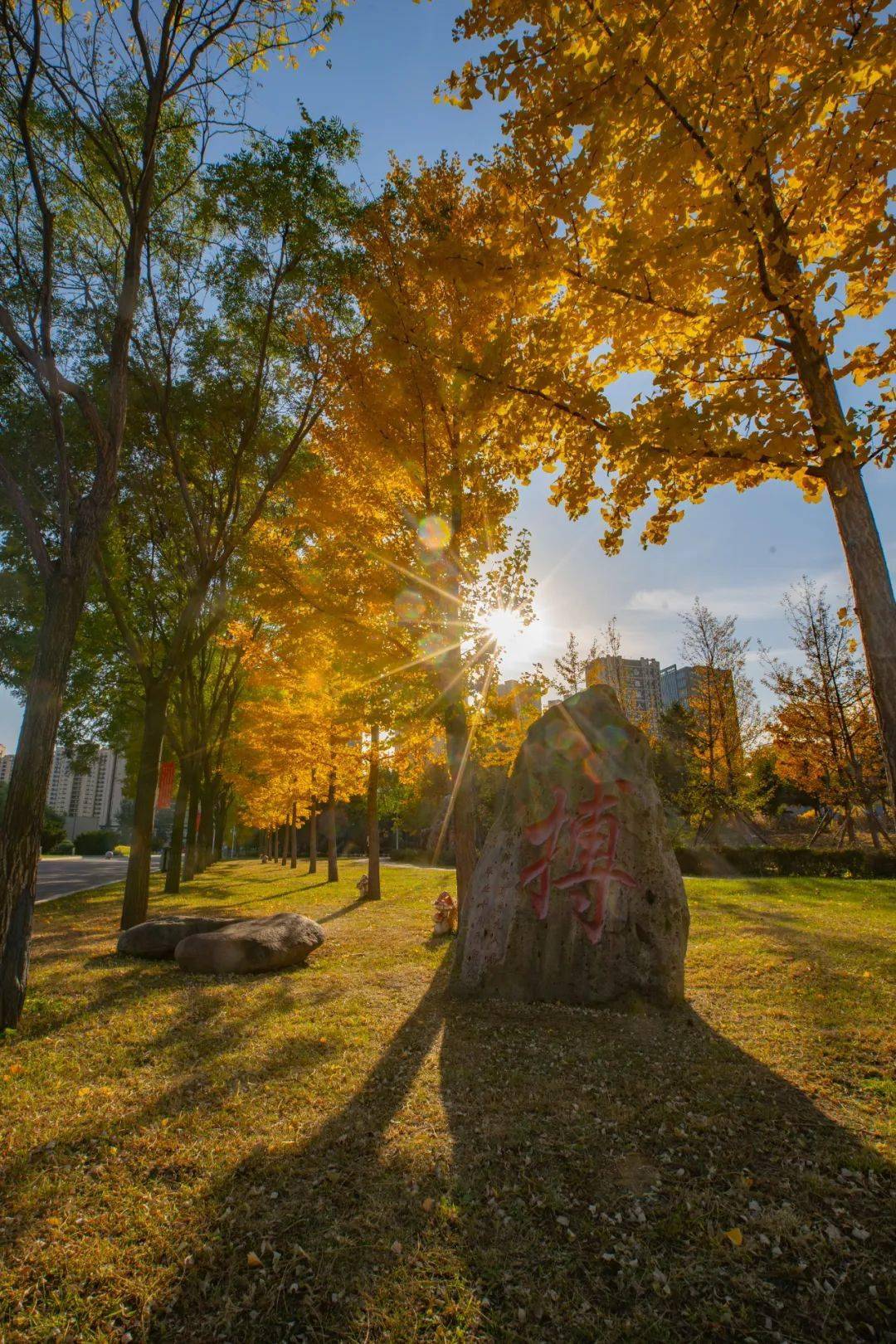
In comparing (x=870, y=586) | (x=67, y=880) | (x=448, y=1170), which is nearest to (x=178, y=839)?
(x=67, y=880)

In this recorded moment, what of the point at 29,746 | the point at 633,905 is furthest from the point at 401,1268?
the point at 29,746

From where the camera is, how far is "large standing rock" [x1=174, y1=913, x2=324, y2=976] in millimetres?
7215

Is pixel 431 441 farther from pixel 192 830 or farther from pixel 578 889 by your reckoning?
pixel 192 830

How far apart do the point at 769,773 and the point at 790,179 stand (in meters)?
32.7

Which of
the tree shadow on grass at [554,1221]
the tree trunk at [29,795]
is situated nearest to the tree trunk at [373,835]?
the tree trunk at [29,795]

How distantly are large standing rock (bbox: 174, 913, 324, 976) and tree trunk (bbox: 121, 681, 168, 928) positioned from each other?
2.49 meters

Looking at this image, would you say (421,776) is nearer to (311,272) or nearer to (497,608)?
(497,608)

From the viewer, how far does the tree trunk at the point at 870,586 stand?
360 cm

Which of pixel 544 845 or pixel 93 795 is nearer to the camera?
pixel 544 845

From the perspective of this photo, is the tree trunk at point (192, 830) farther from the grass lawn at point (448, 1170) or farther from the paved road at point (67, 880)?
the grass lawn at point (448, 1170)

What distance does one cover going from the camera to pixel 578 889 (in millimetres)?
5809

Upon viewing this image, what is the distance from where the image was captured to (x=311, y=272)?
9.55 metres

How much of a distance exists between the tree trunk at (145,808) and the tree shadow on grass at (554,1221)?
7076 mm

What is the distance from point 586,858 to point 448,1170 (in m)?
3.17
